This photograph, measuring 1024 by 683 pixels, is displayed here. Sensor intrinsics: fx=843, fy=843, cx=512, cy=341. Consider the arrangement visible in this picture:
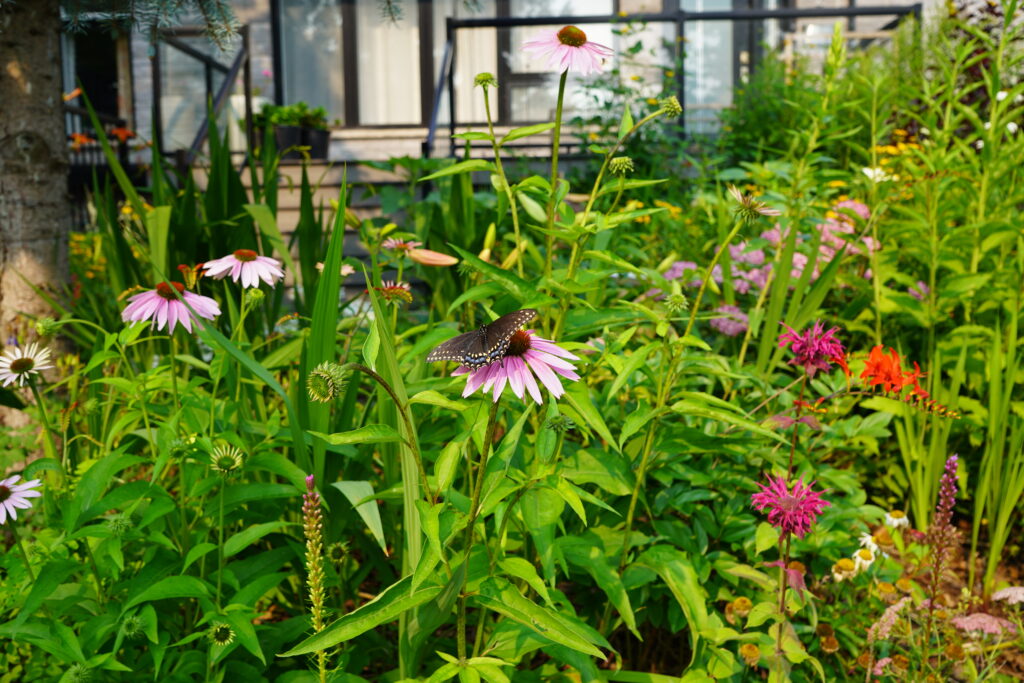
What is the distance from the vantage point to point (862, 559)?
1711 mm

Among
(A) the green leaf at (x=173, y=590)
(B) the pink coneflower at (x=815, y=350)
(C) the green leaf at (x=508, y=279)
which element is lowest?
(A) the green leaf at (x=173, y=590)

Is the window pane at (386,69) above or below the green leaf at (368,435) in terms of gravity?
above

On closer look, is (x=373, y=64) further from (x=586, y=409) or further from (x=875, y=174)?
(x=586, y=409)

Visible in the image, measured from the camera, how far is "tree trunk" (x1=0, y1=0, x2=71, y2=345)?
96.7 inches

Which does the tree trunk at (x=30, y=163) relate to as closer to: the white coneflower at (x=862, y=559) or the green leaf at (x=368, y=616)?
the green leaf at (x=368, y=616)

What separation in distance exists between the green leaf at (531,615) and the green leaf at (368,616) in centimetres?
7

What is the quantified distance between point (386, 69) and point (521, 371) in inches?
353

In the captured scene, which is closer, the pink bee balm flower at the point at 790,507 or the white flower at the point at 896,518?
the pink bee balm flower at the point at 790,507

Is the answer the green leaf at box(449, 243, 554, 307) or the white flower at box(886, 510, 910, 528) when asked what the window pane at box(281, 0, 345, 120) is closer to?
the white flower at box(886, 510, 910, 528)

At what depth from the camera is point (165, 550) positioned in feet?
4.62

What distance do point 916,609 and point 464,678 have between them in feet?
3.69

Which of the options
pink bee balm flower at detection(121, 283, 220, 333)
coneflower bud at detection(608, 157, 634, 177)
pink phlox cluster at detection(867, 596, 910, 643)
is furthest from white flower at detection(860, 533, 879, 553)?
pink bee balm flower at detection(121, 283, 220, 333)

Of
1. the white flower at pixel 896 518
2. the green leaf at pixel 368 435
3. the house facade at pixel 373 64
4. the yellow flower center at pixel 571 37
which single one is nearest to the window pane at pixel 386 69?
the house facade at pixel 373 64

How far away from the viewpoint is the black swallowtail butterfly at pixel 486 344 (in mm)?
902
